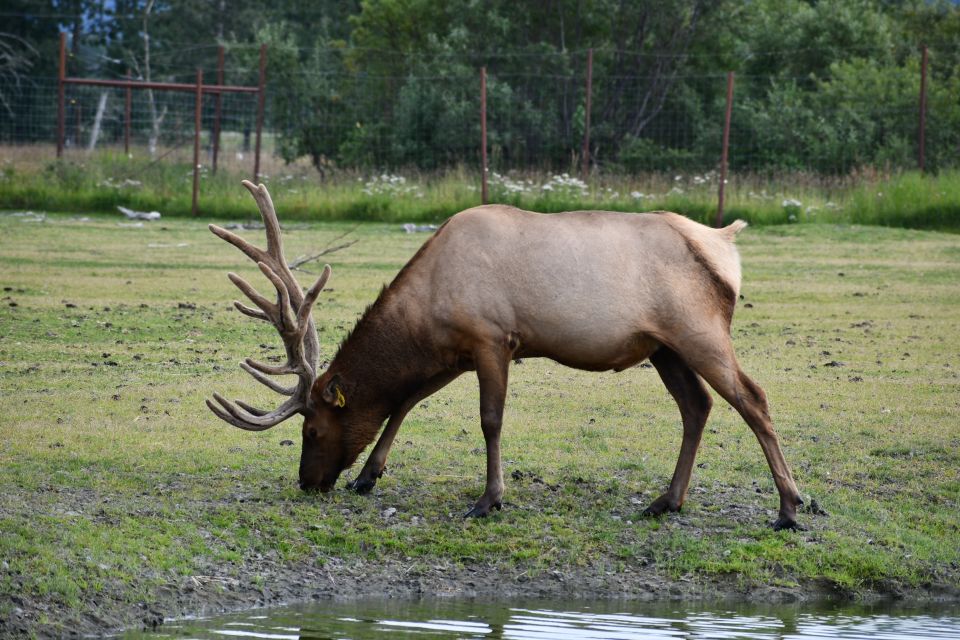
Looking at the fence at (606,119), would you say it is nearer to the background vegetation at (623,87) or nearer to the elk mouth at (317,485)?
the background vegetation at (623,87)

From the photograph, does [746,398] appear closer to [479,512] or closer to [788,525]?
[788,525]

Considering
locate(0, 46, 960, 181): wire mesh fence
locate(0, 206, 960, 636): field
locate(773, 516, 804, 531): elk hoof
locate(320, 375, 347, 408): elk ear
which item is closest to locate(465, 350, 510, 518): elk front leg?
locate(0, 206, 960, 636): field

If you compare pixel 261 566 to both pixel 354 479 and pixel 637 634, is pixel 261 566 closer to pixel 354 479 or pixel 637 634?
pixel 354 479

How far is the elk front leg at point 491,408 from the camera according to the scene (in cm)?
774

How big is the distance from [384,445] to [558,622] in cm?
205

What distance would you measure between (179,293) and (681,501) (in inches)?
374

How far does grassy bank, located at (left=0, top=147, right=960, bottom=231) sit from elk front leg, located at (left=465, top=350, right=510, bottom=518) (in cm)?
1523

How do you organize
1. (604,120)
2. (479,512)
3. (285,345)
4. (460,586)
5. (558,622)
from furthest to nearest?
(604,120) → (285,345) → (479,512) → (460,586) → (558,622)

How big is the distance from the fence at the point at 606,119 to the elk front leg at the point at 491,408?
62.9 feet

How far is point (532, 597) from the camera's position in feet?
23.1

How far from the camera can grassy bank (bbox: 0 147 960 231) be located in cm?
2314

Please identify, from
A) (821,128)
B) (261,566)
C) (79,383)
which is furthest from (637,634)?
(821,128)

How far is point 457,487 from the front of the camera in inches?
328

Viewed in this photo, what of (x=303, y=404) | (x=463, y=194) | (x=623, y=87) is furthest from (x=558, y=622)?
(x=623, y=87)
